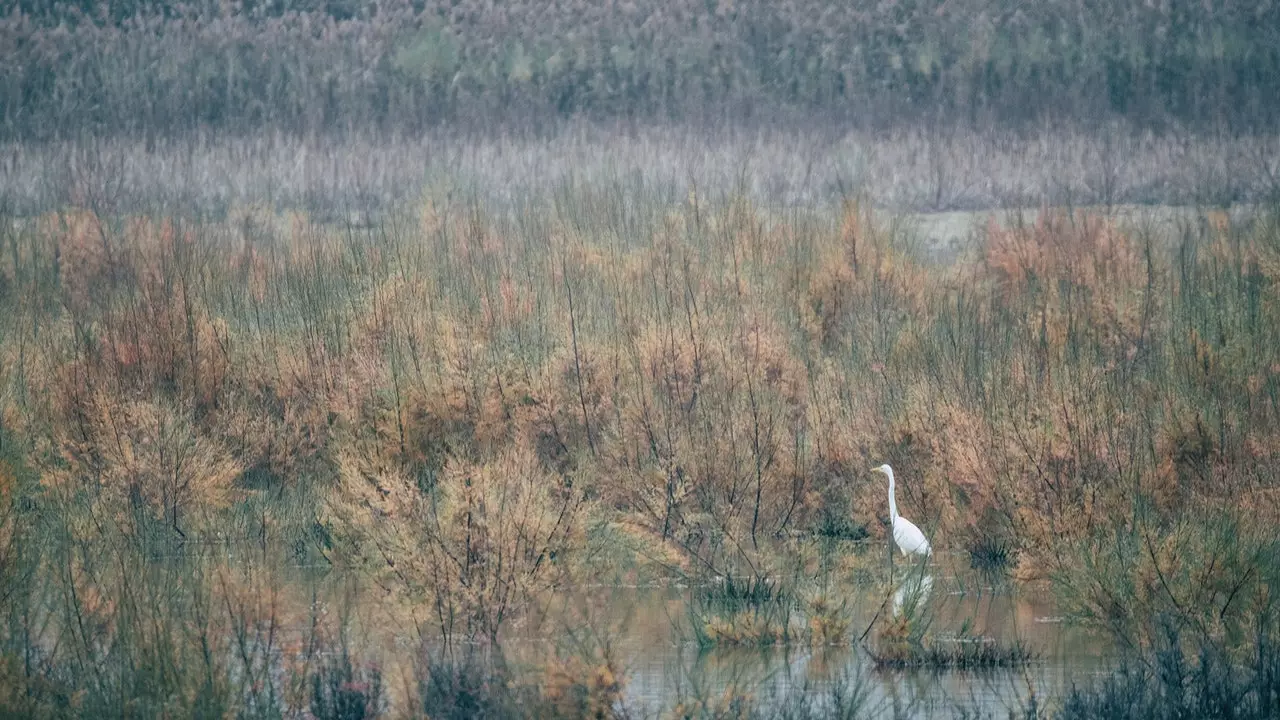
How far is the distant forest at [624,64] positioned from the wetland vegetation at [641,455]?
5.82m

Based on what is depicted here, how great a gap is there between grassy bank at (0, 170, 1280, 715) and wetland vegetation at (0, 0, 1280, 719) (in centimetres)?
4

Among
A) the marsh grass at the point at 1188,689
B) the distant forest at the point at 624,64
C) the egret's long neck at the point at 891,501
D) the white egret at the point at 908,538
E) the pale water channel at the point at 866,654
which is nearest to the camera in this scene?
the marsh grass at the point at 1188,689

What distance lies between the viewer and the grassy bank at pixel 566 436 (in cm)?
966

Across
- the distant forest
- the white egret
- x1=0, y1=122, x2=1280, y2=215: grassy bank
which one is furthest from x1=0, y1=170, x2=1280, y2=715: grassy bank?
the distant forest

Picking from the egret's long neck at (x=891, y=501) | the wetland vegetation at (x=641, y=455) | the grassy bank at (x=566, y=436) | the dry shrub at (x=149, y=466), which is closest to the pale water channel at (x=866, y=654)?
the wetland vegetation at (x=641, y=455)

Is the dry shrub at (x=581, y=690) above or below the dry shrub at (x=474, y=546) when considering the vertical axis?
above

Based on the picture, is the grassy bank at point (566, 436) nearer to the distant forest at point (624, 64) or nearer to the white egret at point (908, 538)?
the white egret at point (908, 538)

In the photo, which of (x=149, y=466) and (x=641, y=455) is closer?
(x=149, y=466)

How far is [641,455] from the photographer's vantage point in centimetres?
1370

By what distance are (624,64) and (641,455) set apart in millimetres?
22830

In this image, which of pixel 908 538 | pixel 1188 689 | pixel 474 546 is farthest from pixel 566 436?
pixel 1188 689

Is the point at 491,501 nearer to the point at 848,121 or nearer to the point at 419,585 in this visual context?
the point at 419,585

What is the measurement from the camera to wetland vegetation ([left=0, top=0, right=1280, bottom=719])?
9.12 meters

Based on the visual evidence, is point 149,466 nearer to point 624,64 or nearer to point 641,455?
point 641,455
